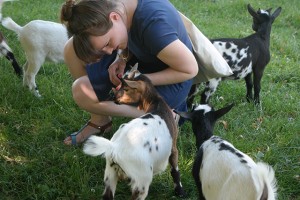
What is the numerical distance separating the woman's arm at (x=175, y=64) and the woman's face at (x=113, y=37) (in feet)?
0.99

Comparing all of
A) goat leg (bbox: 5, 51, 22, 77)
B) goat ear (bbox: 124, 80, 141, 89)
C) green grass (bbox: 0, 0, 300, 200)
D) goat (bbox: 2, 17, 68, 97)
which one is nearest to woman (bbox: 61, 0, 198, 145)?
goat ear (bbox: 124, 80, 141, 89)

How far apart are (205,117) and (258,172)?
78cm

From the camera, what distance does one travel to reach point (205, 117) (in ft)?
10.3

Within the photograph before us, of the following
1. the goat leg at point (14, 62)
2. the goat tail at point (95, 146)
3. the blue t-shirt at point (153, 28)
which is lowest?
the goat leg at point (14, 62)

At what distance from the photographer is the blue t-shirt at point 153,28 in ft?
9.45

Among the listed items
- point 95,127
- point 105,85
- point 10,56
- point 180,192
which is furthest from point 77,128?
point 10,56

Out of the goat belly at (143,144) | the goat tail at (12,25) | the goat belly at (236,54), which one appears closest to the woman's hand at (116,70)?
the goat belly at (143,144)

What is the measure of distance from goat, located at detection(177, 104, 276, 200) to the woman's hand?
0.64m

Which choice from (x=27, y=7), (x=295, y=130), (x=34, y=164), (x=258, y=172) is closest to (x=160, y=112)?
(x=258, y=172)

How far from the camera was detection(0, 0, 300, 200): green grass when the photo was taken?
328 cm

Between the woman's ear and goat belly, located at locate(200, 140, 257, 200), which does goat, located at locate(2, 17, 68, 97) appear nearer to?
the woman's ear

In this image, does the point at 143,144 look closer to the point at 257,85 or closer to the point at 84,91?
the point at 84,91

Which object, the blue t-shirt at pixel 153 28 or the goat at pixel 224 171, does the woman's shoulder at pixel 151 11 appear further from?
the goat at pixel 224 171

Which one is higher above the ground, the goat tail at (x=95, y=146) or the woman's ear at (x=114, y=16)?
the woman's ear at (x=114, y=16)
